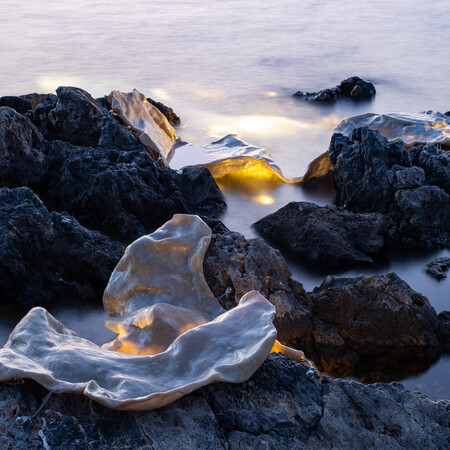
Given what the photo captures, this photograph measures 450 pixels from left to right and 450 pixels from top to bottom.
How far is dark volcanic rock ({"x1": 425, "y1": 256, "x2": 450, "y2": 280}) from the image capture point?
3129 millimetres

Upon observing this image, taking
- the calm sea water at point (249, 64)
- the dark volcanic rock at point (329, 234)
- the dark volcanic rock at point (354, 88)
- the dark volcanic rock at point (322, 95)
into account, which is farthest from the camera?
the dark volcanic rock at point (354, 88)

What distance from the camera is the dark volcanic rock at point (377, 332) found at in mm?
2488

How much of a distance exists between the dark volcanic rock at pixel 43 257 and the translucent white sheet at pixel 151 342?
21.4 inches

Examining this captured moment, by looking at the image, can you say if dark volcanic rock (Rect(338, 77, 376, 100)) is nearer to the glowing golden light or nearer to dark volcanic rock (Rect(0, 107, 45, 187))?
the glowing golden light

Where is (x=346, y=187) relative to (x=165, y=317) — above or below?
below

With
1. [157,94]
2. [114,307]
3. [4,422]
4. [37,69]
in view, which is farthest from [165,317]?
[37,69]

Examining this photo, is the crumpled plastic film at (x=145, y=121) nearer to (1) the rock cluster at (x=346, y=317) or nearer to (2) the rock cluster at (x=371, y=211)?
(2) the rock cluster at (x=371, y=211)

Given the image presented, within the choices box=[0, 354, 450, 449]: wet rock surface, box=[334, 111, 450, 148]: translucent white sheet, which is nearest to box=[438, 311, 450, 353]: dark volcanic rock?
box=[0, 354, 450, 449]: wet rock surface

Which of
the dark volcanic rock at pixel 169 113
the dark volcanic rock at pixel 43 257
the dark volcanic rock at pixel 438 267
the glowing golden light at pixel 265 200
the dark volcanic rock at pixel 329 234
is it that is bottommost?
the dark volcanic rock at pixel 169 113

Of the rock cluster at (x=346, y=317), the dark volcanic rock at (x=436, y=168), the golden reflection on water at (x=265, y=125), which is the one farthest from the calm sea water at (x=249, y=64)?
the dark volcanic rock at (x=436, y=168)

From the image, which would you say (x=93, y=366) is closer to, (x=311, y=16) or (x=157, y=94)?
(x=157, y=94)

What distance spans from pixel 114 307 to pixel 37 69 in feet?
18.2

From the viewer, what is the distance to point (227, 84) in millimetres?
6953

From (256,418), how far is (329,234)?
1.83 m
